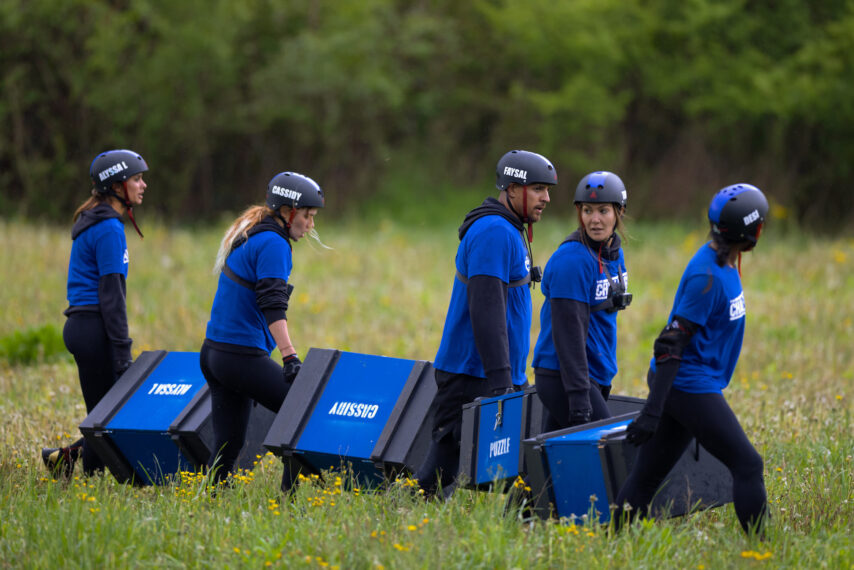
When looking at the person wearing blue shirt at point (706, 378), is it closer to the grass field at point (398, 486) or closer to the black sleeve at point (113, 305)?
the grass field at point (398, 486)

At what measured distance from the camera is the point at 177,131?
1200 inches

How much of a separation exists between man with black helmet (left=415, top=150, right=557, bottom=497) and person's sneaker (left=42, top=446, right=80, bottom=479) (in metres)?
2.50

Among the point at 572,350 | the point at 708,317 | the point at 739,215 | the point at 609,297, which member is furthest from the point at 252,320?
the point at 739,215

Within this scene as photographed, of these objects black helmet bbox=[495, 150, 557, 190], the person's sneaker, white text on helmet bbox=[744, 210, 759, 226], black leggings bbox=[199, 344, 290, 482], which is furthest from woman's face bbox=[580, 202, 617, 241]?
the person's sneaker

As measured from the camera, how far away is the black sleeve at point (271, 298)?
18.8 ft

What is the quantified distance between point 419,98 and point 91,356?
2642cm

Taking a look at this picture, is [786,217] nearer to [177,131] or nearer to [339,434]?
[177,131]

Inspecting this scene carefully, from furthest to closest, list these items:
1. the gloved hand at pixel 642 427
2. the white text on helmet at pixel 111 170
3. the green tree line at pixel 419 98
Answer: the green tree line at pixel 419 98 < the white text on helmet at pixel 111 170 < the gloved hand at pixel 642 427

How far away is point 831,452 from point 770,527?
2.15 m

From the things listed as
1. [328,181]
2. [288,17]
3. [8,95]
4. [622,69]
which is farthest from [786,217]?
[8,95]

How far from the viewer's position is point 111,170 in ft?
21.0

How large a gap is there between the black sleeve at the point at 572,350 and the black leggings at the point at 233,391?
1717 millimetres

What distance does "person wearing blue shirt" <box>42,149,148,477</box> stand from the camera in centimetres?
629

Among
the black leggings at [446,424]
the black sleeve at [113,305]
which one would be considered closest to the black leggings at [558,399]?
the black leggings at [446,424]
